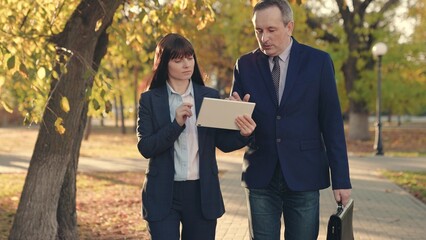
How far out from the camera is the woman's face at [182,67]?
11.8 ft

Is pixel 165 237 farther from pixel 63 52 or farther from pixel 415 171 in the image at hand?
pixel 415 171

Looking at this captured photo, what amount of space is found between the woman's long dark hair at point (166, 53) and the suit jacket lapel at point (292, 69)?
1.86 feet

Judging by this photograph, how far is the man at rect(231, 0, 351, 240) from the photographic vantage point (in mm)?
3713

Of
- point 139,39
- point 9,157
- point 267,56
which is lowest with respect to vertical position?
point 9,157

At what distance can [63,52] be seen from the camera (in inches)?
267

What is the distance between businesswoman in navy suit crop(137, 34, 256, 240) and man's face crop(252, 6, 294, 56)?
422 mm

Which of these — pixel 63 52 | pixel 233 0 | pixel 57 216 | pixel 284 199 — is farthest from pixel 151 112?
pixel 233 0

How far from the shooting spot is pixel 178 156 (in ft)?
11.9

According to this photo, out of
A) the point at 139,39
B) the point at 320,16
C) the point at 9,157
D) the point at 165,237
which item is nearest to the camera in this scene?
the point at 165,237

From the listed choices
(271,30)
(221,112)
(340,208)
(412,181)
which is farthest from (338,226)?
(412,181)

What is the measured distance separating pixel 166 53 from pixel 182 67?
126 millimetres

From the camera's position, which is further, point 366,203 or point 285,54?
point 366,203

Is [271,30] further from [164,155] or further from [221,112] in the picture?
[164,155]

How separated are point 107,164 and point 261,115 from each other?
A: 15.0 metres
